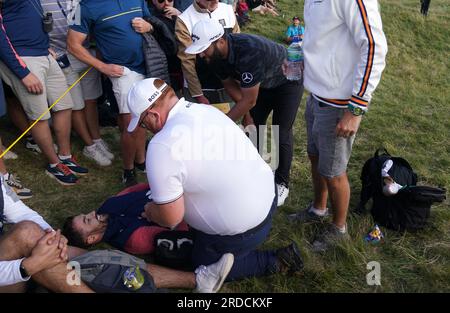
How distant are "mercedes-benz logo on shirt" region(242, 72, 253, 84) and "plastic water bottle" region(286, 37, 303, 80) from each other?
1.00 feet

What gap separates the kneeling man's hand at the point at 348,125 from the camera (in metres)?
2.58

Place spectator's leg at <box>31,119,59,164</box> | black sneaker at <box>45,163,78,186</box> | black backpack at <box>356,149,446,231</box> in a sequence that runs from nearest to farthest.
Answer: black backpack at <box>356,149,446,231</box>, spectator's leg at <box>31,119,59,164</box>, black sneaker at <box>45,163,78,186</box>

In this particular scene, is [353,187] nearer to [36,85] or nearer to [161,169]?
[161,169]

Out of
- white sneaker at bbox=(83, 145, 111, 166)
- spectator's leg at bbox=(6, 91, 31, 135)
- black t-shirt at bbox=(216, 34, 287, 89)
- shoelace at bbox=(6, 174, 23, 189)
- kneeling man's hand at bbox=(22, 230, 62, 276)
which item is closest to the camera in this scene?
kneeling man's hand at bbox=(22, 230, 62, 276)

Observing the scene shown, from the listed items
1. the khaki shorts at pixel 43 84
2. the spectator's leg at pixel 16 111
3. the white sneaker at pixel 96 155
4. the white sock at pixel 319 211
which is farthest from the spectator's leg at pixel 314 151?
the spectator's leg at pixel 16 111

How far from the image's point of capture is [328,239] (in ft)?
10.6

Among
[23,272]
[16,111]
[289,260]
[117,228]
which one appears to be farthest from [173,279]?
[16,111]

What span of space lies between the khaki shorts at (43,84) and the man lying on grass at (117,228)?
1.18 metres

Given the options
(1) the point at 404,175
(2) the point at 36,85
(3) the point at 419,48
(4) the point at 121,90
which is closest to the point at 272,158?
(1) the point at 404,175

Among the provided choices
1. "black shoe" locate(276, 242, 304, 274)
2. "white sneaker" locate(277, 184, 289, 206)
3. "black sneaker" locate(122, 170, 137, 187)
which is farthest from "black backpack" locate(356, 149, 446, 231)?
"black sneaker" locate(122, 170, 137, 187)

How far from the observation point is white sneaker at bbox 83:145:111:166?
14.4 feet

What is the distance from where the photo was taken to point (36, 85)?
364cm

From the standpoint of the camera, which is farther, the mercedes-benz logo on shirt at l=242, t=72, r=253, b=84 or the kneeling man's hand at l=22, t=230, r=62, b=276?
the mercedes-benz logo on shirt at l=242, t=72, r=253, b=84

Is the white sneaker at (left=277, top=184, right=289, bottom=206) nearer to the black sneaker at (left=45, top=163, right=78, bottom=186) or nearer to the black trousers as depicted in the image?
the black trousers
